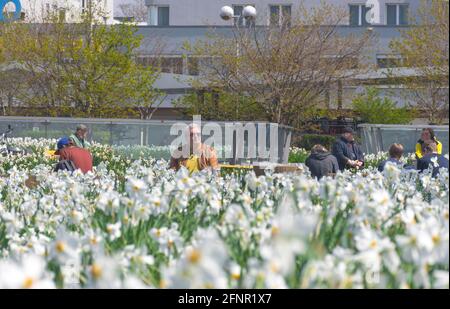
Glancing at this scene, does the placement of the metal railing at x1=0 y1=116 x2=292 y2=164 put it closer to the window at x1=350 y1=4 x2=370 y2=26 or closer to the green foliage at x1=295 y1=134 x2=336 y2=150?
the green foliage at x1=295 y1=134 x2=336 y2=150

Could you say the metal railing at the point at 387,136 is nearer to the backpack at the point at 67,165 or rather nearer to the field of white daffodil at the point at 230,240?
the backpack at the point at 67,165

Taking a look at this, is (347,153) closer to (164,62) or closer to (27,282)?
(27,282)

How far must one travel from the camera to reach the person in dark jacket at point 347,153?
594 inches

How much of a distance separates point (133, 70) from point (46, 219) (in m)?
27.0

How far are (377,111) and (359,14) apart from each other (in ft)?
50.1

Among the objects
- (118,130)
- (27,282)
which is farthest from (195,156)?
(118,130)

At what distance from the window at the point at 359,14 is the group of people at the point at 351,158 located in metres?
33.2

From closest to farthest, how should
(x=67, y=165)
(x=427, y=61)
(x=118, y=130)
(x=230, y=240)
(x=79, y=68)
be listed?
1. (x=230, y=240)
2. (x=67, y=165)
3. (x=118, y=130)
4. (x=79, y=68)
5. (x=427, y=61)

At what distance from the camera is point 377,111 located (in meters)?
34.7

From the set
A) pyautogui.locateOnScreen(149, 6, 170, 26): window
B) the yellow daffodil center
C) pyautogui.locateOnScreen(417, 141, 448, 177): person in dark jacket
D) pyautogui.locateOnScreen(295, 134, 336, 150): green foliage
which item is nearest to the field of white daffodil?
the yellow daffodil center

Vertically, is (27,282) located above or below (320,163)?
below

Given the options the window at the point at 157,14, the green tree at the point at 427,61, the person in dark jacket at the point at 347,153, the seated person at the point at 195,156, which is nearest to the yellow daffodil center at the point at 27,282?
the seated person at the point at 195,156

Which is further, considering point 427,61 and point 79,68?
point 427,61

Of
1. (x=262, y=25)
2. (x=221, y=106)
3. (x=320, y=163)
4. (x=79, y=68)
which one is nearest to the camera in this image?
(x=320, y=163)
